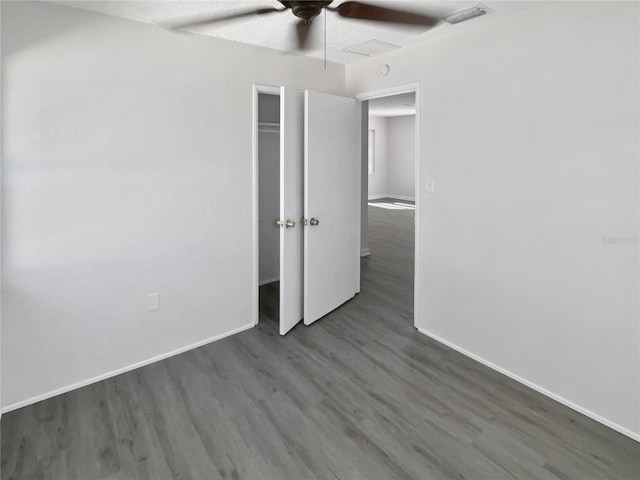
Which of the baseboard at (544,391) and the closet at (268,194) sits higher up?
the closet at (268,194)

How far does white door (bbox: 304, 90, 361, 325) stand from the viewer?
320cm

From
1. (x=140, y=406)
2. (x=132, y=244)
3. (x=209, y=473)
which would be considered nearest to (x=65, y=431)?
(x=140, y=406)

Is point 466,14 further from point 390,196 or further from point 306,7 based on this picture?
point 390,196

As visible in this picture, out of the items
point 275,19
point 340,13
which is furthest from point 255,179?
point 340,13

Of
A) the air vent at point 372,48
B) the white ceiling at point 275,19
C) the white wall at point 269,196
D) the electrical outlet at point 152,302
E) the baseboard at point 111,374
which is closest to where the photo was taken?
the white ceiling at point 275,19

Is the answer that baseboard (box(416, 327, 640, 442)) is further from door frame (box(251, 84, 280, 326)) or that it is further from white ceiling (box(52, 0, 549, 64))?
white ceiling (box(52, 0, 549, 64))

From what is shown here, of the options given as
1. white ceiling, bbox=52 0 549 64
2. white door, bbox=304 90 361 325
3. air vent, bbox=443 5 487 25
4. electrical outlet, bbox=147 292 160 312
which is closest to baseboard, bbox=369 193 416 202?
white door, bbox=304 90 361 325

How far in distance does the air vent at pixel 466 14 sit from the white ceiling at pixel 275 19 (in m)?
0.04

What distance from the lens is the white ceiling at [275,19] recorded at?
218 centimetres

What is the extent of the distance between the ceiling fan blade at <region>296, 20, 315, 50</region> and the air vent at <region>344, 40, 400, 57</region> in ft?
3.20

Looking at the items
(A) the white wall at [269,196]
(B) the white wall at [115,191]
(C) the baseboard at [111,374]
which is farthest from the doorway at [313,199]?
(A) the white wall at [269,196]

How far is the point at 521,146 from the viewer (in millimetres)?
2412

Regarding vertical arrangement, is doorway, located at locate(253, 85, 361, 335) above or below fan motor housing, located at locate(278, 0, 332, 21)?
below

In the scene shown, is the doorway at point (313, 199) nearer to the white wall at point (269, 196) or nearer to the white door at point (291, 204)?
the white door at point (291, 204)
